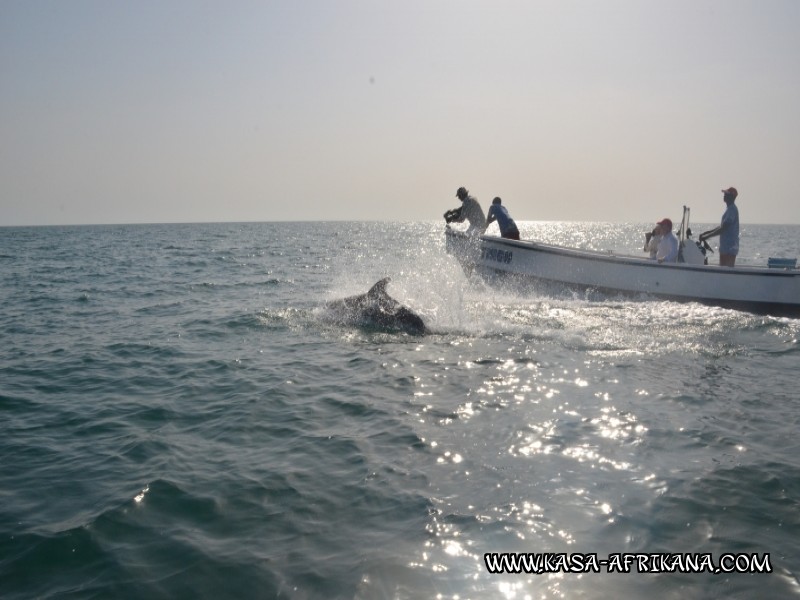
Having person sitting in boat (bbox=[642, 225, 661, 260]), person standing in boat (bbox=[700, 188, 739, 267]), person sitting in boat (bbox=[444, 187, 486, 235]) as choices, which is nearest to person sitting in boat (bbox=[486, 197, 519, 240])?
person sitting in boat (bbox=[444, 187, 486, 235])

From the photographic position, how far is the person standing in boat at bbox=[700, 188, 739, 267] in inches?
571

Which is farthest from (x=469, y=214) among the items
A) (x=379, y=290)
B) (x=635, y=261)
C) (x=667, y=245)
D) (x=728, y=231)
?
(x=728, y=231)

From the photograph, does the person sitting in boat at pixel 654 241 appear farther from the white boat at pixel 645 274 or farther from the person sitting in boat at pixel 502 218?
the person sitting in boat at pixel 502 218

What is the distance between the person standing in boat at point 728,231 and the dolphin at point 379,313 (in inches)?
310

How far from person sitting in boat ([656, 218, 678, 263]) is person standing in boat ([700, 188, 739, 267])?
0.70 meters

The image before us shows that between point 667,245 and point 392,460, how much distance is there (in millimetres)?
12174

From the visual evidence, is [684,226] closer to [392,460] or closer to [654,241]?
[654,241]

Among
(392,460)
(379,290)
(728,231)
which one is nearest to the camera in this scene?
(392,460)

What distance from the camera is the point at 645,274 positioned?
15.3m

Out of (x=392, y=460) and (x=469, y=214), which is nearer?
(x=392, y=460)

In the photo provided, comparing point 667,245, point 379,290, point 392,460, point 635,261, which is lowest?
point 392,460

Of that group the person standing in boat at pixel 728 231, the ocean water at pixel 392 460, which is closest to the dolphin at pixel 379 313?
the ocean water at pixel 392 460

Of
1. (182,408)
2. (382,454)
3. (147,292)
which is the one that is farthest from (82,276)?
(382,454)

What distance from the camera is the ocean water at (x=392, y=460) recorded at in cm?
398
